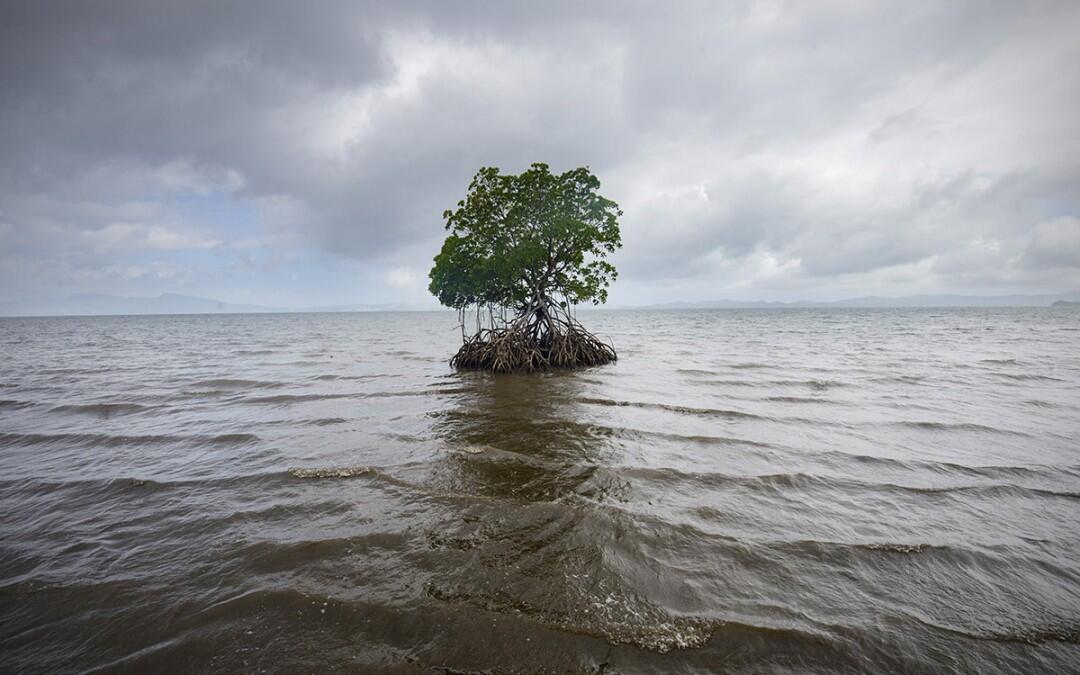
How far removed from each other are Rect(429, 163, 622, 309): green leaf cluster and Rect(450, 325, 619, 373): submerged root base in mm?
2103

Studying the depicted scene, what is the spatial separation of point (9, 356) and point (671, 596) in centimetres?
4552

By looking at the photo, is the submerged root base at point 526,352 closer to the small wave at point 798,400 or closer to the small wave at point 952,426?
the small wave at point 798,400

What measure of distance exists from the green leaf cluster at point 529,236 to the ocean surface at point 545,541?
1084cm

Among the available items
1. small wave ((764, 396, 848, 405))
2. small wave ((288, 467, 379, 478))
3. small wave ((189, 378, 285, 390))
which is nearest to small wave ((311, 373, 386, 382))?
small wave ((189, 378, 285, 390))

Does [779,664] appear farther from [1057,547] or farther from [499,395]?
[499,395]

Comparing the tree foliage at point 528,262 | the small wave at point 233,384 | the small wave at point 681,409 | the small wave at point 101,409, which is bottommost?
the small wave at point 681,409

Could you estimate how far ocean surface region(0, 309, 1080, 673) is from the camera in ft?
11.7

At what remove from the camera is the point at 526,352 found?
69.8ft

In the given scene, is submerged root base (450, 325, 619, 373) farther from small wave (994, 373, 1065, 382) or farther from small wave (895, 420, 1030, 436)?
small wave (994, 373, 1065, 382)

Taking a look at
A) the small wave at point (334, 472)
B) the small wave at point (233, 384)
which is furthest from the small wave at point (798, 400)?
the small wave at point (233, 384)

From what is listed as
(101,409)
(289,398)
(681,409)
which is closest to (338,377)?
(289,398)

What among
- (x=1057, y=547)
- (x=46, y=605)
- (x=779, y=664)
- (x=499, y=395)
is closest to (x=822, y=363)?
(x=499, y=395)

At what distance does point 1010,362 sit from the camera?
2206 cm

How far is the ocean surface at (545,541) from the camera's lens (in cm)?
355
